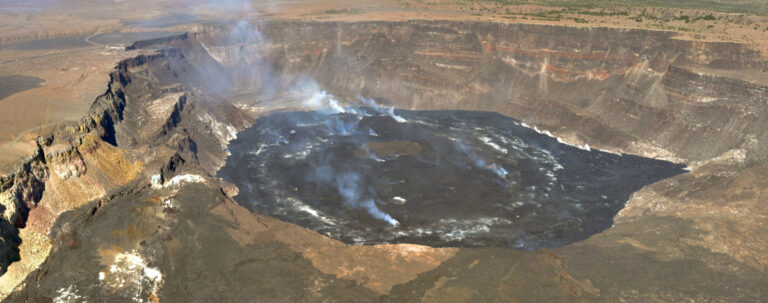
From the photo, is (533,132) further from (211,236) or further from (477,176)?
(211,236)

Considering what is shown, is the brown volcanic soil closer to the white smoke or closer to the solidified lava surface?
the solidified lava surface

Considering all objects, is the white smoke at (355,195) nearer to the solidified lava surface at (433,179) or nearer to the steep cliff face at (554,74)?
the solidified lava surface at (433,179)

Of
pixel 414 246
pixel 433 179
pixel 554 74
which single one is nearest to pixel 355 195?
pixel 433 179

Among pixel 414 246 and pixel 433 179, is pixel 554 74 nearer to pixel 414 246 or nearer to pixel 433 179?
pixel 433 179

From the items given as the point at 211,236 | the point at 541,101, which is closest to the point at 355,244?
the point at 211,236

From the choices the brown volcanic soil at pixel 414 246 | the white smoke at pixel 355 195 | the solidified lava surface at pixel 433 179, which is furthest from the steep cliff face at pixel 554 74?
the white smoke at pixel 355 195

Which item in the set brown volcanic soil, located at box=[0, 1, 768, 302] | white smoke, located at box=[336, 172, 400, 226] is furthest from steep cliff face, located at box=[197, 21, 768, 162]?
white smoke, located at box=[336, 172, 400, 226]
